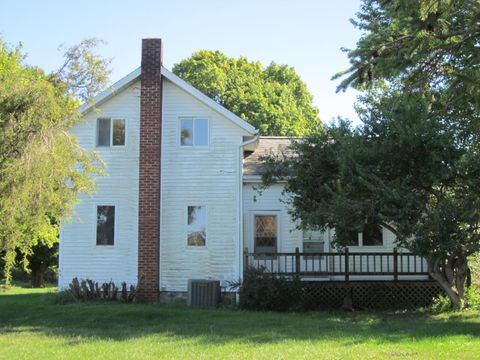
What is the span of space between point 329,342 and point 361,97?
7.33 meters

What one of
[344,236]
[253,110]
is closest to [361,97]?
[344,236]

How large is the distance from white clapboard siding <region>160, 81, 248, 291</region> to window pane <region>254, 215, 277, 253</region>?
135 centimetres

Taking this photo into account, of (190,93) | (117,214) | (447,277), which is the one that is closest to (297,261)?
(447,277)

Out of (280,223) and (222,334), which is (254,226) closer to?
(280,223)

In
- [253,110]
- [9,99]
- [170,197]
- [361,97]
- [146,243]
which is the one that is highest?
[253,110]

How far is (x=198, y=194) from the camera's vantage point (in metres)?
18.2

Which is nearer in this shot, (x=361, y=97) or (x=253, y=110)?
(x=361, y=97)

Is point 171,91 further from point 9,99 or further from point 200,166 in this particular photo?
point 9,99

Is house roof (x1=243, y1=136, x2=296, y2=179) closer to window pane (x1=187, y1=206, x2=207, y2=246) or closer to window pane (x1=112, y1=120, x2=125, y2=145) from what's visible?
window pane (x1=187, y1=206, x2=207, y2=246)

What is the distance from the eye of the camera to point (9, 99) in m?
11.3

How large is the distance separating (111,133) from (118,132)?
0.22m

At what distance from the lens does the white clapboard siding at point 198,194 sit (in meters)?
18.0

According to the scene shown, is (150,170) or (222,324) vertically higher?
(150,170)

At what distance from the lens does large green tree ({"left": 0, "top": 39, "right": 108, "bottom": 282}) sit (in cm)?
1107
